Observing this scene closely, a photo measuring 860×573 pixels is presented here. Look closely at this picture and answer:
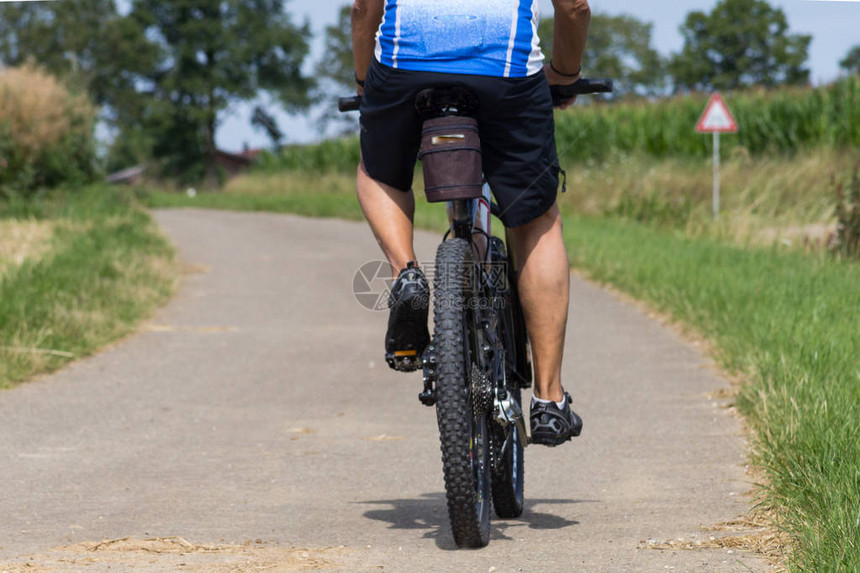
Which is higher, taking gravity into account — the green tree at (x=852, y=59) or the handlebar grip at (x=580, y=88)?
the green tree at (x=852, y=59)

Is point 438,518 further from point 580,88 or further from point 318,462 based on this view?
point 580,88

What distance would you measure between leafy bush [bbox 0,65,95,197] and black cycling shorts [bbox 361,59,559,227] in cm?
1587

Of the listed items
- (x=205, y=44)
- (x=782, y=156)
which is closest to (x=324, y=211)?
(x=782, y=156)

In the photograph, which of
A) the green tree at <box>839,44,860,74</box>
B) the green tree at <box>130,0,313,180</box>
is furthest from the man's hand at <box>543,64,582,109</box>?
the green tree at <box>839,44,860,74</box>

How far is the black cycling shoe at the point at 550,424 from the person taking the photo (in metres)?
3.69

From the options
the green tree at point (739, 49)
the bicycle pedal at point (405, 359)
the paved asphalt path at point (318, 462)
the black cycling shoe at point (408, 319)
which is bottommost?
the paved asphalt path at point (318, 462)

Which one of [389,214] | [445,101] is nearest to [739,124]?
[389,214]

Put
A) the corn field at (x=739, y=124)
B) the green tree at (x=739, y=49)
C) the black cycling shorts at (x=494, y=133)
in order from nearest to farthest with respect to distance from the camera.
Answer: the black cycling shorts at (x=494, y=133), the corn field at (x=739, y=124), the green tree at (x=739, y=49)

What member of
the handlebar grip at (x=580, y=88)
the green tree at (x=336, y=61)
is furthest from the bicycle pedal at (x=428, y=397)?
the green tree at (x=336, y=61)

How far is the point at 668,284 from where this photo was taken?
10078mm

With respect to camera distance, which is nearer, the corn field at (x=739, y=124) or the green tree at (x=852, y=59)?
the corn field at (x=739, y=124)

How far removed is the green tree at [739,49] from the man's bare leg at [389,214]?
249 ft

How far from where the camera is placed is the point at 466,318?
3471 millimetres

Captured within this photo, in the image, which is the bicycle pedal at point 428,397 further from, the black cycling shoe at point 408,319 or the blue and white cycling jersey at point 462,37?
the blue and white cycling jersey at point 462,37
